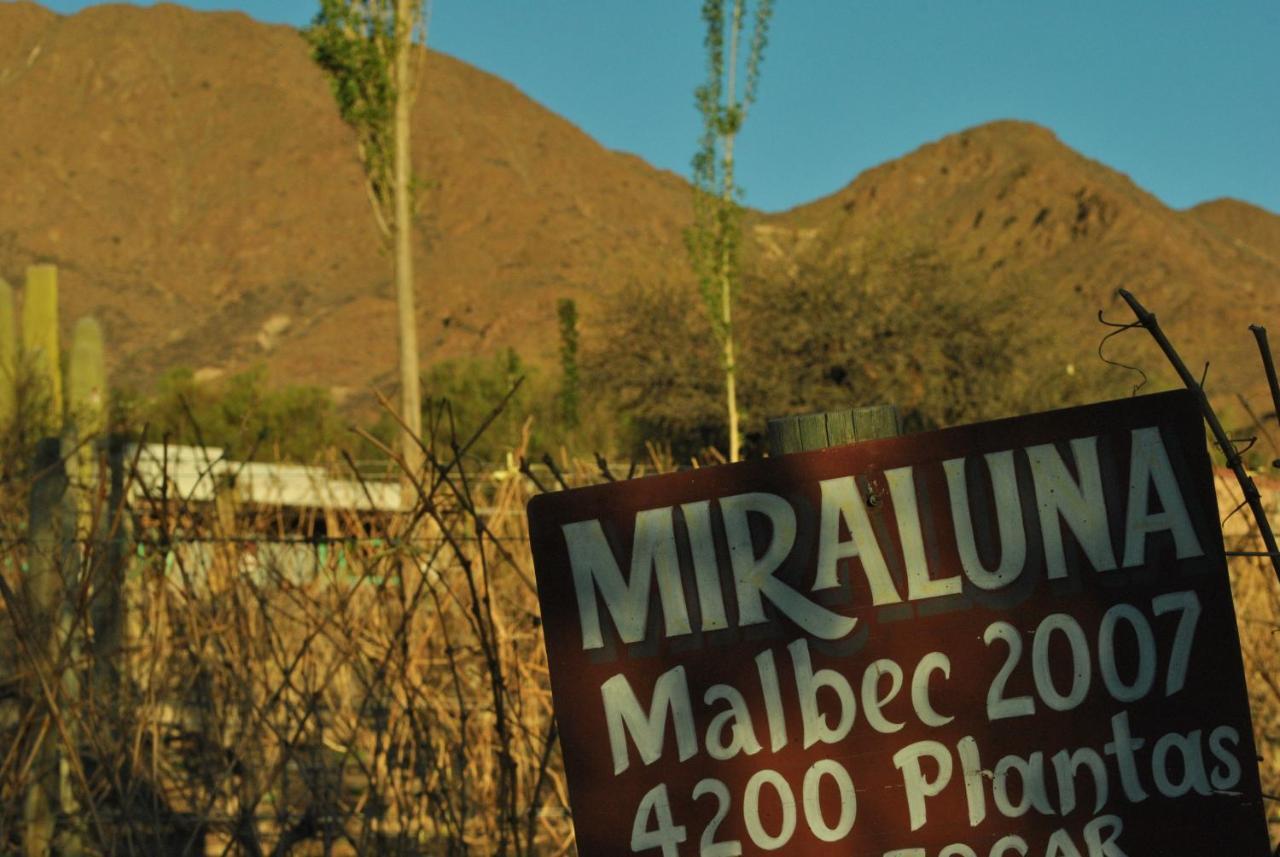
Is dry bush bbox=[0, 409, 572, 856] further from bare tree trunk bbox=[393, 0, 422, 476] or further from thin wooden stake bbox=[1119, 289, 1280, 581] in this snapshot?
bare tree trunk bbox=[393, 0, 422, 476]

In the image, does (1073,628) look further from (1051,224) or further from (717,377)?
(1051,224)

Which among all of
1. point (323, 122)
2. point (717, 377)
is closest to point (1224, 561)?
point (717, 377)

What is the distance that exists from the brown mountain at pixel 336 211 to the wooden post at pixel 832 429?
55431 mm

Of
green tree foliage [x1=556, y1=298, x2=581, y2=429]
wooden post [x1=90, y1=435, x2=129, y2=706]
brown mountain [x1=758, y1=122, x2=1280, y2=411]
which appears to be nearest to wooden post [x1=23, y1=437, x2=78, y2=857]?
wooden post [x1=90, y1=435, x2=129, y2=706]

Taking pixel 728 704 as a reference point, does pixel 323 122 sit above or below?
above

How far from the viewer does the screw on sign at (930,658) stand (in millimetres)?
1552

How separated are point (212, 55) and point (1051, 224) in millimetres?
65042

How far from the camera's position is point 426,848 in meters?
5.86

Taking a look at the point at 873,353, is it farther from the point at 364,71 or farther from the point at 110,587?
the point at 110,587

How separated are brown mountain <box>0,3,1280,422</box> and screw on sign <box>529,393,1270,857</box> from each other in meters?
55.5

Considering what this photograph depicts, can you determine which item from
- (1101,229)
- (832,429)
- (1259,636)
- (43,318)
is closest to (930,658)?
(832,429)

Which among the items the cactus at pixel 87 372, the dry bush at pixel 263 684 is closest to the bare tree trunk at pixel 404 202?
the cactus at pixel 87 372

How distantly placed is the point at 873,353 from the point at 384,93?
11.8 meters

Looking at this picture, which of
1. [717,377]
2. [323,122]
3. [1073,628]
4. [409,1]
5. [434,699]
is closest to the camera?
[1073,628]
